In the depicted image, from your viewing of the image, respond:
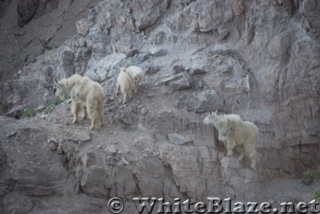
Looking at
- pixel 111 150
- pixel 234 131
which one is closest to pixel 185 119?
pixel 234 131

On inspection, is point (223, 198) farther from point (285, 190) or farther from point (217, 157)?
point (285, 190)

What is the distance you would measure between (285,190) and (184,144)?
10.0 feet

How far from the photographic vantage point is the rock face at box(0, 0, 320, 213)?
11719 millimetres

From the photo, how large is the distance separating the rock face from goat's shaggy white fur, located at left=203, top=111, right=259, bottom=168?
0.45 metres

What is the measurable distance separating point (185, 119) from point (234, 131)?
5.06ft

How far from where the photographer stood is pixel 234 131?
478 inches

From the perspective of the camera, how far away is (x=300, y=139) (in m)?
13.6

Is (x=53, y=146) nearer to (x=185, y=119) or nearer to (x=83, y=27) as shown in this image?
(x=185, y=119)

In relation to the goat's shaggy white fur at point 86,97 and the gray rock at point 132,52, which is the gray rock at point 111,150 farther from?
the gray rock at point 132,52

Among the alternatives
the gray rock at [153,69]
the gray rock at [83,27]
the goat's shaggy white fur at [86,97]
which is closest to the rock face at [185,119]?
the gray rock at [153,69]

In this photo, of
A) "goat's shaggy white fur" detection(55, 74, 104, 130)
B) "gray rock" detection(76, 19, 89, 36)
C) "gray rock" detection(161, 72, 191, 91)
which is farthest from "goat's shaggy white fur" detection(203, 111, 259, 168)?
"gray rock" detection(76, 19, 89, 36)

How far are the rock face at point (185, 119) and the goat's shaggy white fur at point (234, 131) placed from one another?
45 centimetres

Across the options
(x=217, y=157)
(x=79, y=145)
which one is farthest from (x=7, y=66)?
(x=217, y=157)

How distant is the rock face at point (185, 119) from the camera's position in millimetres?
11719
